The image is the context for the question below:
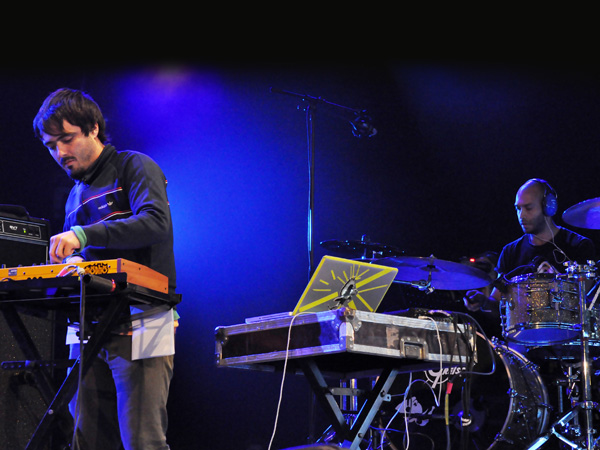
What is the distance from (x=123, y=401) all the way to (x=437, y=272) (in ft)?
7.35

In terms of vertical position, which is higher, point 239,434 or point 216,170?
point 216,170

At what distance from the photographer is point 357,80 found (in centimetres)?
575

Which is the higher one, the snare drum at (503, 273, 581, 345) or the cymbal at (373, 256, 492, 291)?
the cymbal at (373, 256, 492, 291)

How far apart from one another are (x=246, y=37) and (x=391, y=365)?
2.91 m

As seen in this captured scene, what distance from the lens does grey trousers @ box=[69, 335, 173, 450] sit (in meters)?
2.20

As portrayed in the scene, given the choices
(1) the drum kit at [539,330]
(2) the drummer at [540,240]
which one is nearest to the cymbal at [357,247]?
(1) the drum kit at [539,330]

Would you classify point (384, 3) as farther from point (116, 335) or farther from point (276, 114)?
point (116, 335)

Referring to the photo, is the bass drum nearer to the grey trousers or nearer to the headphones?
the headphones

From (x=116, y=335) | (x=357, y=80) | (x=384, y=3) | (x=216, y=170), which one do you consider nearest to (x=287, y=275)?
(x=216, y=170)

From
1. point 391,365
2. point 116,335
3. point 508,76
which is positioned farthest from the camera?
point 508,76

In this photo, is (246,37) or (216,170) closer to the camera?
(246,37)

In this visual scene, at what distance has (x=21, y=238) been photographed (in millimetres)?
3092

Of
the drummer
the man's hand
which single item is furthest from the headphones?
the man's hand

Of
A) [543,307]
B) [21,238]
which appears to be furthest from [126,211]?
[543,307]
